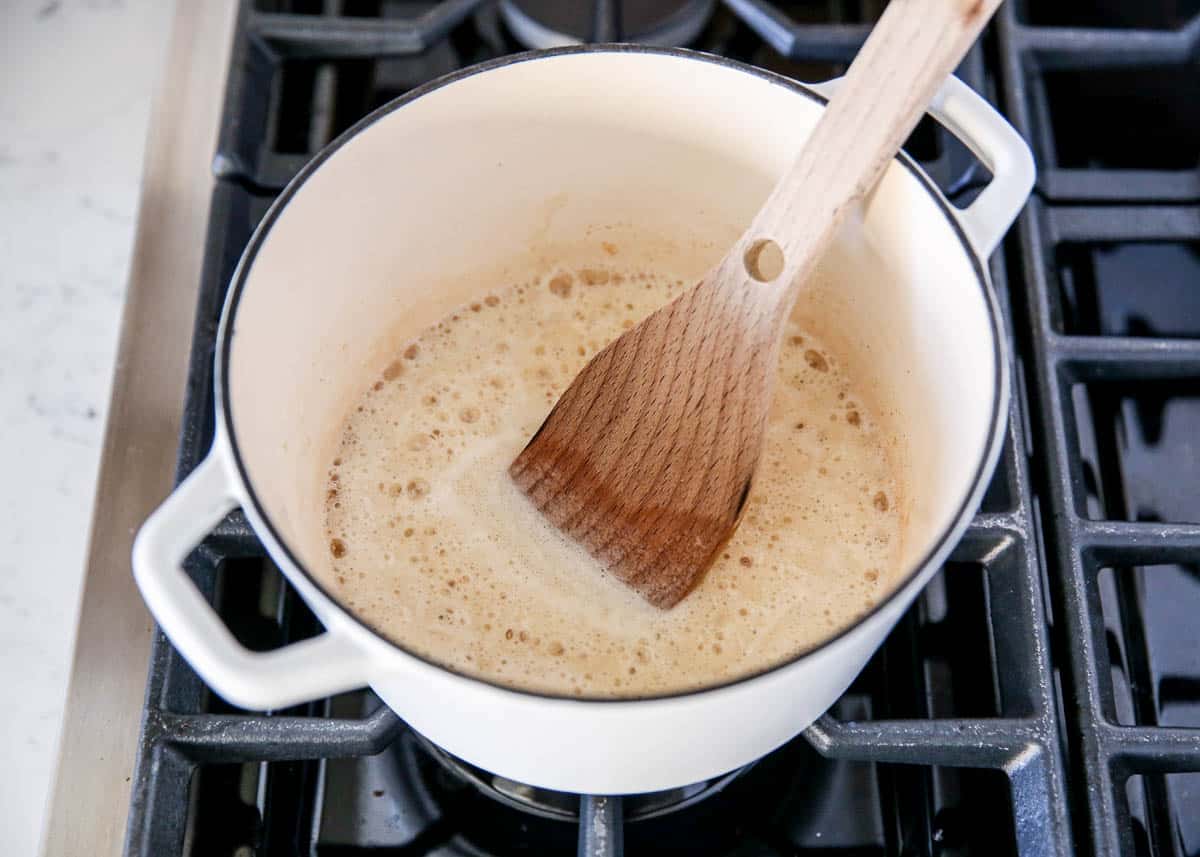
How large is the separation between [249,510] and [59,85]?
54cm

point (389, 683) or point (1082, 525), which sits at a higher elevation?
point (1082, 525)

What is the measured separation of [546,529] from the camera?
67 cm

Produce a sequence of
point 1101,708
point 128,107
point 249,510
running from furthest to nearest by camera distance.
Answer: point 128,107 → point 1101,708 → point 249,510

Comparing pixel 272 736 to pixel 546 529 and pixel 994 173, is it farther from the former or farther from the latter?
pixel 994 173

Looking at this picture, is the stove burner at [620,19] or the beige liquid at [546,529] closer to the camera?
the beige liquid at [546,529]

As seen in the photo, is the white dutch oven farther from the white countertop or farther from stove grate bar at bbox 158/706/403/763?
the white countertop

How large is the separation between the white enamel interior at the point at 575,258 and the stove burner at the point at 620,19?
152 mm

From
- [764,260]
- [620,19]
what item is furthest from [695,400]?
[620,19]

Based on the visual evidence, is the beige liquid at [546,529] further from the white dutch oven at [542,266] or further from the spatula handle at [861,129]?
the spatula handle at [861,129]

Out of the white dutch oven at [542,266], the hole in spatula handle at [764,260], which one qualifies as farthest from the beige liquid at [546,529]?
the hole in spatula handle at [764,260]

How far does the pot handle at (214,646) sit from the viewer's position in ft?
1.46

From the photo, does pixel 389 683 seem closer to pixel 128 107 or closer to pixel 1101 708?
pixel 1101 708

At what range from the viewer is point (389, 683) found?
0.48 metres

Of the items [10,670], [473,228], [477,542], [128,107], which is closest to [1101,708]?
[477,542]
